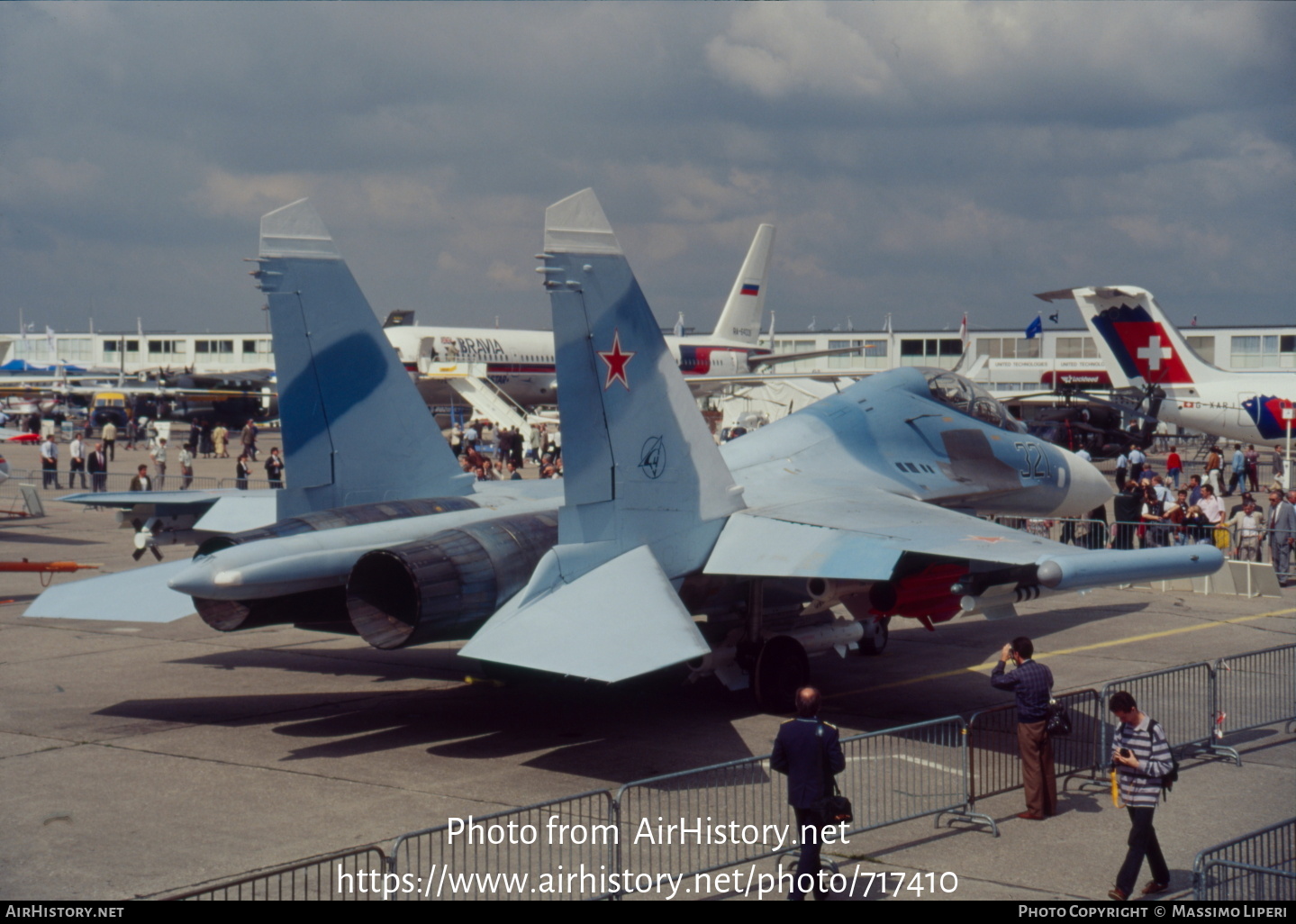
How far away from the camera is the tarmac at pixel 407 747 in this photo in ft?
27.4

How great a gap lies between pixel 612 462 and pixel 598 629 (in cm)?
204

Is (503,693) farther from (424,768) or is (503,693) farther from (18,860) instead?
(18,860)

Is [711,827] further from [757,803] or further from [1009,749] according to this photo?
[1009,749]

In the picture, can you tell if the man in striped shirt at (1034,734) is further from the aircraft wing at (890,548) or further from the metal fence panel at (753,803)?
the aircraft wing at (890,548)

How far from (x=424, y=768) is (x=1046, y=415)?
37.6 m

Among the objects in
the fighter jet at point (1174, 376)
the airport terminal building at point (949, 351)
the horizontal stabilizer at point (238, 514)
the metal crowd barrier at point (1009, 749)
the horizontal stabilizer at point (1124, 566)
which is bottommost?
the metal crowd barrier at point (1009, 749)

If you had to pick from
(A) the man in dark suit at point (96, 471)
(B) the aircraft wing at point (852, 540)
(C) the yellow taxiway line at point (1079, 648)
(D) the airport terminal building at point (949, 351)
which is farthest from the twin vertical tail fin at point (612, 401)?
(D) the airport terminal building at point (949, 351)

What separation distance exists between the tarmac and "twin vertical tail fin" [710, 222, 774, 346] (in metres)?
45.1

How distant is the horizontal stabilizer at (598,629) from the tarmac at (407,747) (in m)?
1.16

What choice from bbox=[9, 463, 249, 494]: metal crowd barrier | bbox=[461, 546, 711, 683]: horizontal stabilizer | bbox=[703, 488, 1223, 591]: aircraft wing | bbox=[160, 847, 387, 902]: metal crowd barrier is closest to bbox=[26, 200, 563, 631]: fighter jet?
bbox=[461, 546, 711, 683]: horizontal stabilizer

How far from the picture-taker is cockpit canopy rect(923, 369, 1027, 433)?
619 inches

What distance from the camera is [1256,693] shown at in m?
13.3

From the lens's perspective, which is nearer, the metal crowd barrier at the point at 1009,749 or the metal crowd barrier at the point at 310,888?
the metal crowd barrier at the point at 310,888
